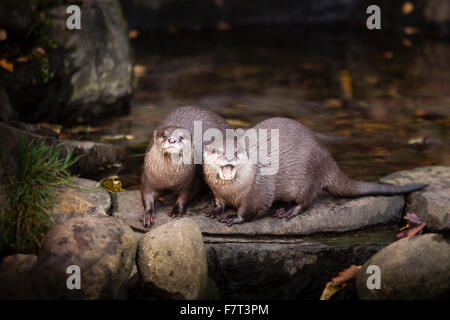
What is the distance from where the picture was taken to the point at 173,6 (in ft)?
29.1

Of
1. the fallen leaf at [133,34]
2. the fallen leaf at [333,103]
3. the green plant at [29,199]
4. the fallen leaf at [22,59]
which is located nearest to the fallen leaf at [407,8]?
the fallen leaf at [133,34]

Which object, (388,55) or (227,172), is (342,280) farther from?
(388,55)

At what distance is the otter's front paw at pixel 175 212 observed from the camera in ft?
10.0

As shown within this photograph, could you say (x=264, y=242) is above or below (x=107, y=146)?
below

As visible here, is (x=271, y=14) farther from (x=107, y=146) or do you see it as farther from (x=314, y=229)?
(x=314, y=229)

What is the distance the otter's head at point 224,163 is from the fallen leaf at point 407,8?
6749mm

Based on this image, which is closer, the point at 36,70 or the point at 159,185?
the point at 159,185

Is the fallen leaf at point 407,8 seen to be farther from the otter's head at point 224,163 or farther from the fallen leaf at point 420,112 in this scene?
the otter's head at point 224,163

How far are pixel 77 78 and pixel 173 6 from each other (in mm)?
4445

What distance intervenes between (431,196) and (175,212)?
1301mm

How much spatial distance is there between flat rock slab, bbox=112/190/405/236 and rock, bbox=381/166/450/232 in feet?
0.38

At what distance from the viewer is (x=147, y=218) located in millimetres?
2996
